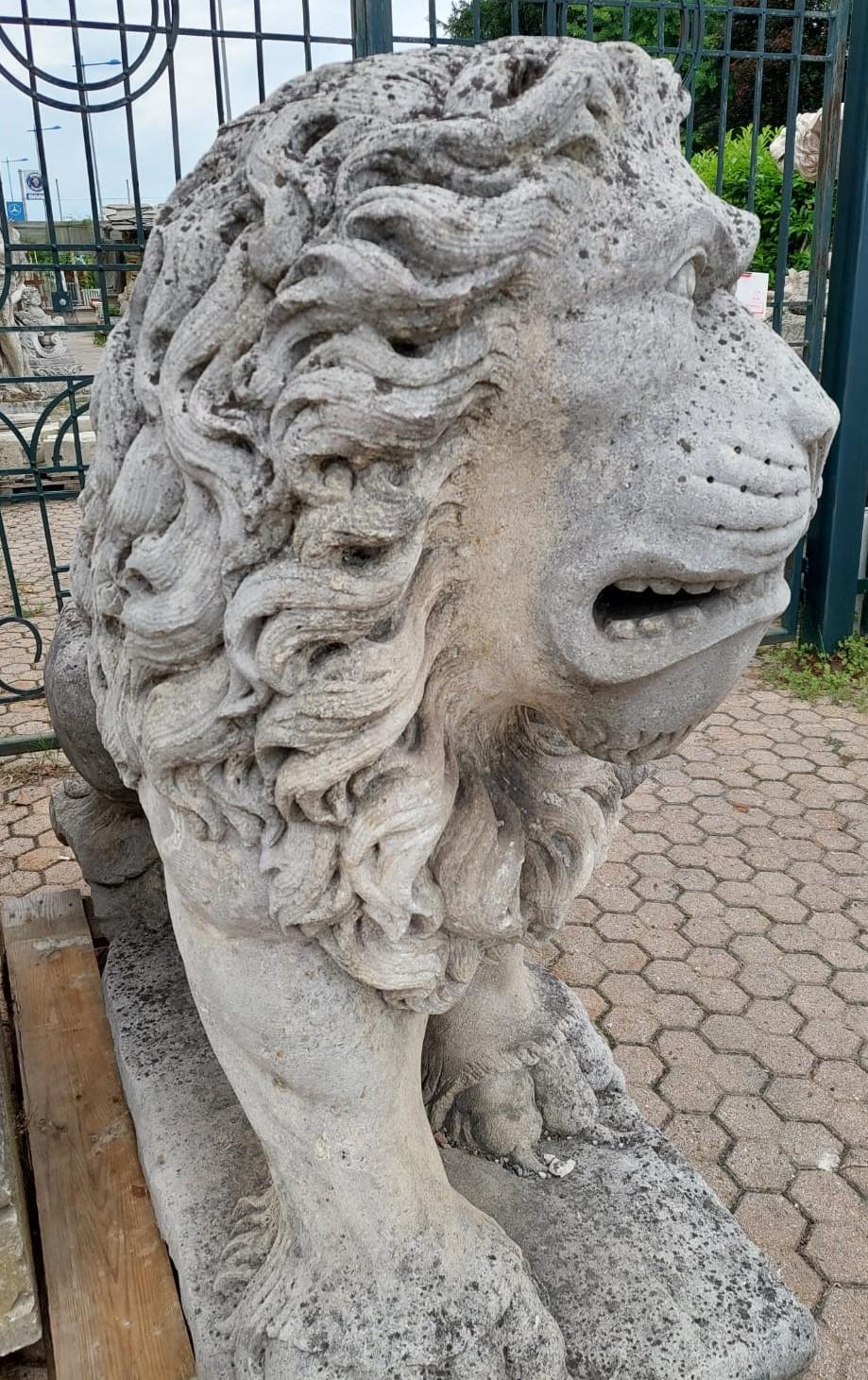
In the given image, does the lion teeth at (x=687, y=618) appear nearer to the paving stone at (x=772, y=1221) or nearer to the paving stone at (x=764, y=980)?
the paving stone at (x=772, y=1221)

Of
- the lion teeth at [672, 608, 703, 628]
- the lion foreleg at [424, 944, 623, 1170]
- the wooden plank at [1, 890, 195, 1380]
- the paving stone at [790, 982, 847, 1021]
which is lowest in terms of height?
the paving stone at [790, 982, 847, 1021]

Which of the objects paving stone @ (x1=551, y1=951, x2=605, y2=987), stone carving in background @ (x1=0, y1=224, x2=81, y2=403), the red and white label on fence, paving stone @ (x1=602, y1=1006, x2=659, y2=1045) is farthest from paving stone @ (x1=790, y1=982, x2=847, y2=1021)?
stone carving in background @ (x1=0, y1=224, x2=81, y2=403)

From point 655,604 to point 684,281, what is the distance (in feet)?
0.90

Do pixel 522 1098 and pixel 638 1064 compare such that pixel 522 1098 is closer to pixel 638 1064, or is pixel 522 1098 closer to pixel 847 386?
pixel 638 1064

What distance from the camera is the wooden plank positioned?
1292 mm

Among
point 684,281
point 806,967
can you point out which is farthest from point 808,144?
point 684,281

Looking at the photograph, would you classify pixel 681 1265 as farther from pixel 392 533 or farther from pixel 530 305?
pixel 530 305

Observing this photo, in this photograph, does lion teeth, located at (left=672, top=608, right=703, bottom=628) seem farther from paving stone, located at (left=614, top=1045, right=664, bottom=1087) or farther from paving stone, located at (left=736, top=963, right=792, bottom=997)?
paving stone, located at (left=736, top=963, right=792, bottom=997)

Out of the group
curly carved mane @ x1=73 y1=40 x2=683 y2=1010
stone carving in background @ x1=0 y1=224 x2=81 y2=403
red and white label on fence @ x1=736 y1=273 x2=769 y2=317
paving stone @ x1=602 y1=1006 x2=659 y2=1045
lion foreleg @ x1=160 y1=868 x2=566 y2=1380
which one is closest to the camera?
curly carved mane @ x1=73 y1=40 x2=683 y2=1010

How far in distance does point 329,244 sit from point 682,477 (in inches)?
13.2

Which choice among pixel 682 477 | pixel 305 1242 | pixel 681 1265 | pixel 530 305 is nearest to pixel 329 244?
pixel 530 305

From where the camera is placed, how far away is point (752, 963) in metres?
2.71

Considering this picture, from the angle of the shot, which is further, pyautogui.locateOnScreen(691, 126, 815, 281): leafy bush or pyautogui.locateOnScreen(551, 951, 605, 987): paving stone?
pyautogui.locateOnScreen(691, 126, 815, 281): leafy bush

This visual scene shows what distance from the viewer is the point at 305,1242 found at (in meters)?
1.16
